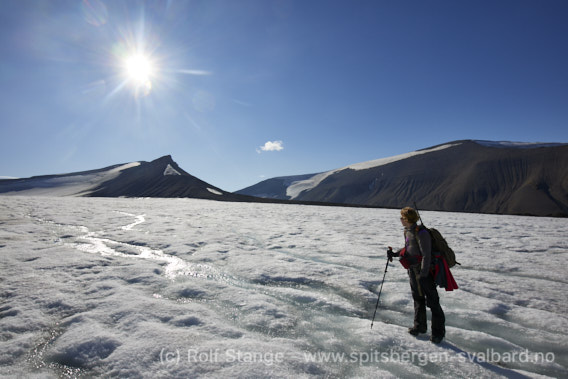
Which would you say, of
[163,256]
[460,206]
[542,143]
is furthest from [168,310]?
[542,143]

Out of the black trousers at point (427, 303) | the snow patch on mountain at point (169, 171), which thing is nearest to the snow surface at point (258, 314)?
the black trousers at point (427, 303)

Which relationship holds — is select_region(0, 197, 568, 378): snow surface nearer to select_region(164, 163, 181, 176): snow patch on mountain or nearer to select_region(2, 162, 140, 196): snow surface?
select_region(2, 162, 140, 196): snow surface

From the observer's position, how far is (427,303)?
13.5 feet

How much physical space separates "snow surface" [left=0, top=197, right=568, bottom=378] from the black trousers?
0.86 feet

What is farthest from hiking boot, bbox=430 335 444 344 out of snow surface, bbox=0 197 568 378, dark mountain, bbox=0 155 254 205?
dark mountain, bbox=0 155 254 205

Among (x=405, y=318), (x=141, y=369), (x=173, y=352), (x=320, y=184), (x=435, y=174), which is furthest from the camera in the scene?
(x=320, y=184)

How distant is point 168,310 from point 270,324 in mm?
1833

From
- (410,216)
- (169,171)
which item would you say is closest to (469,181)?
(169,171)

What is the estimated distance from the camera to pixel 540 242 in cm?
1081

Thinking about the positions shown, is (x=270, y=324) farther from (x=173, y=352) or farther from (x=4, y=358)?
(x=4, y=358)

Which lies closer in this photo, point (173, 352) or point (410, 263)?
point (173, 352)

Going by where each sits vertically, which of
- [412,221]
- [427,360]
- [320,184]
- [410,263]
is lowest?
[427,360]

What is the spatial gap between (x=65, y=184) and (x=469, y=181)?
537 feet

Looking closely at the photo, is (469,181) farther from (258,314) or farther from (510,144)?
(258,314)
